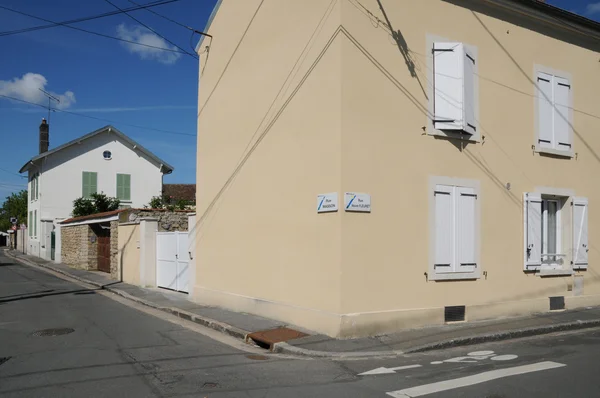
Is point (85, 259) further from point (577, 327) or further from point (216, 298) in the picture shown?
point (577, 327)

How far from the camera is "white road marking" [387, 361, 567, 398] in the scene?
6.00 meters

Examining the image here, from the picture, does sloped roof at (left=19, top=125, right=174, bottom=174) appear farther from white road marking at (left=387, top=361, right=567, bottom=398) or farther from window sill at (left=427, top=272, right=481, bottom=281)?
white road marking at (left=387, top=361, right=567, bottom=398)

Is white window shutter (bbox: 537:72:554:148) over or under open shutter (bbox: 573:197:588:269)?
over

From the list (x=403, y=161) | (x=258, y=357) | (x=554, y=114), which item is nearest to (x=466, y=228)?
(x=403, y=161)

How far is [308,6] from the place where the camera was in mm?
10133

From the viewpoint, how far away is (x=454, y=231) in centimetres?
1028

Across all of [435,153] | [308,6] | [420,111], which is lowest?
[435,153]

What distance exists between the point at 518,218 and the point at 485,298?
1.92 metres

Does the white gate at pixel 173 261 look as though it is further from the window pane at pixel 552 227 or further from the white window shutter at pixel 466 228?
the window pane at pixel 552 227

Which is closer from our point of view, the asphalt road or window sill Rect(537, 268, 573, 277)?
the asphalt road

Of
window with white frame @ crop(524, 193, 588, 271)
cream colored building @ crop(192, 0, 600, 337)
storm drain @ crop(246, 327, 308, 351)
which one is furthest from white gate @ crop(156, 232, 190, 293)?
window with white frame @ crop(524, 193, 588, 271)

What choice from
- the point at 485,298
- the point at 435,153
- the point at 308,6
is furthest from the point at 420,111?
the point at 485,298

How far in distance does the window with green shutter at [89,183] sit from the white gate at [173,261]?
21800mm

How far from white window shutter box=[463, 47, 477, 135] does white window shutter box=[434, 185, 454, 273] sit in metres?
1.30
